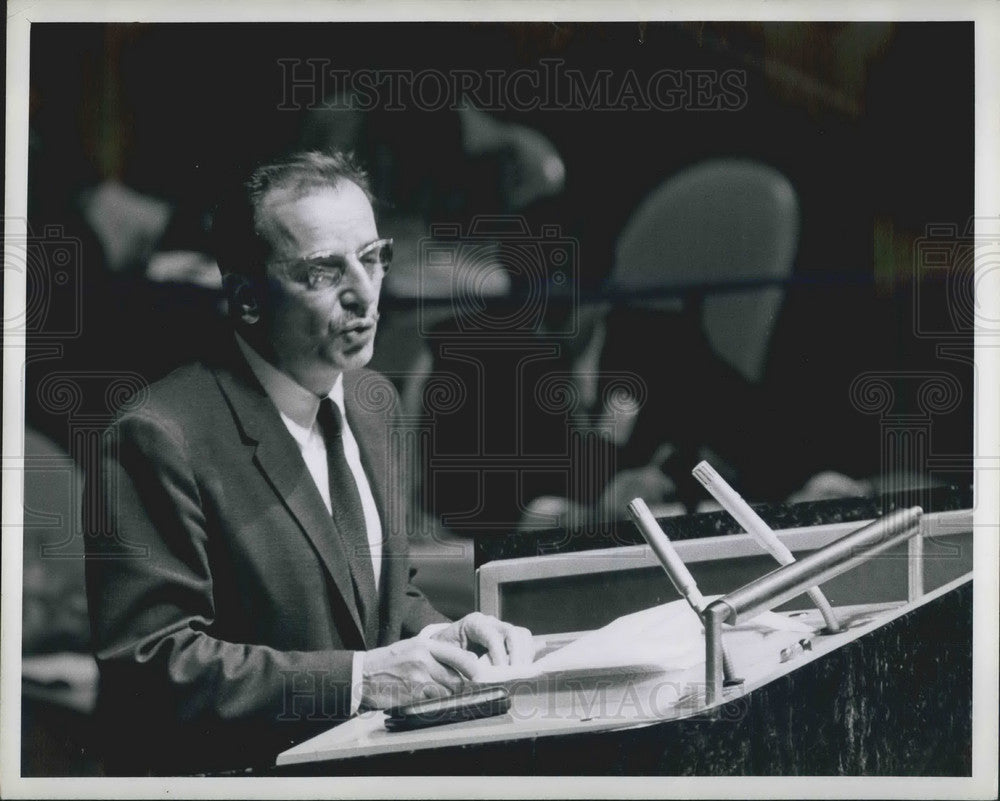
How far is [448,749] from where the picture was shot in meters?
3.28

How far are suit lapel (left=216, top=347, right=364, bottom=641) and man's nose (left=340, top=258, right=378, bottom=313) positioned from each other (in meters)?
0.35

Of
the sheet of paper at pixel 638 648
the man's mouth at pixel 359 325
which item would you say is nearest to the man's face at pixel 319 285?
the man's mouth at pixel 359 325

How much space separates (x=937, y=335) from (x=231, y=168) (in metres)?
2.12

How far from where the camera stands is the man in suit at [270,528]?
3.47 m

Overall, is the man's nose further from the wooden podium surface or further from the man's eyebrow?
the wooden podium surface

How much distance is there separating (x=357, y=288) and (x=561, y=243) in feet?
2.00

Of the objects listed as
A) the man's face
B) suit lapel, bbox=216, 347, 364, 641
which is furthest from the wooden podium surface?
the man's face

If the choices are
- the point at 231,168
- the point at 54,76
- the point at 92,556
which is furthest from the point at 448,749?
the point at 54,76

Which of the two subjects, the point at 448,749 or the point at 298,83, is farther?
the point at 298,83

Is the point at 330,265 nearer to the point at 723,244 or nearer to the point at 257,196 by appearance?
the point at 257,196

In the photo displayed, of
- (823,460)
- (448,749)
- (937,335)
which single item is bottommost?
(448,749)

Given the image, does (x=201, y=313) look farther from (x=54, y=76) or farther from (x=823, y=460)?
(x=823, y=460)

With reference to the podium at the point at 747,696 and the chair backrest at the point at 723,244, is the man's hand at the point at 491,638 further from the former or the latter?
the chair backrest at the point at 723,244

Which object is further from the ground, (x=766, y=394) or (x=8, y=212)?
(x=8, y=212)
